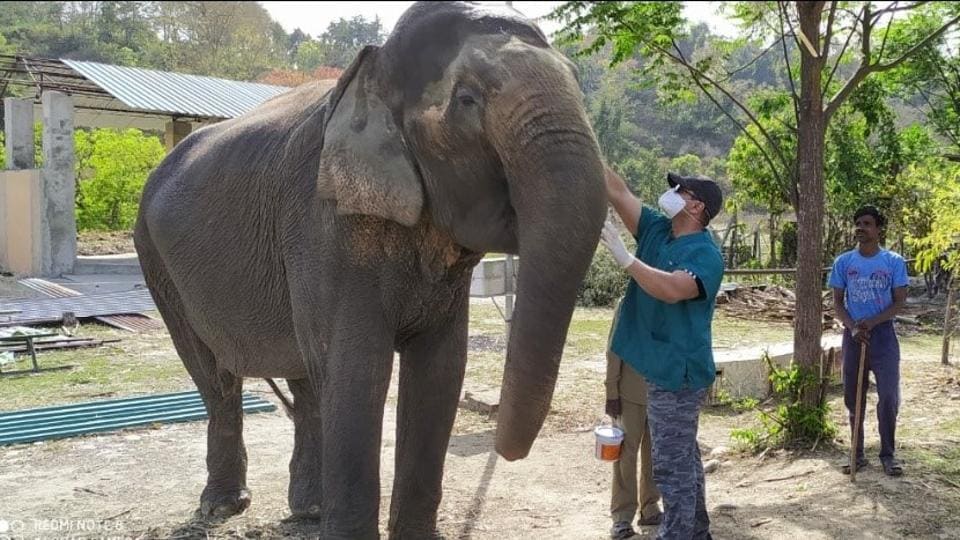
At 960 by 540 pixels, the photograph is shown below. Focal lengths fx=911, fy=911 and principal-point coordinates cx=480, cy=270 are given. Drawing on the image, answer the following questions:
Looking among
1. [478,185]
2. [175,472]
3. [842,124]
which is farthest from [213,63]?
[478,185]

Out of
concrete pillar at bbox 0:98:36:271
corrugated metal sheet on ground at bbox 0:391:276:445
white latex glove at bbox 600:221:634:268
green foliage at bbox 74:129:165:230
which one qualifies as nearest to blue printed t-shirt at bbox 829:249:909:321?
white latex glove at bbox 600:221:634:268

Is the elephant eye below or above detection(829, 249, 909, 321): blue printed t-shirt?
above

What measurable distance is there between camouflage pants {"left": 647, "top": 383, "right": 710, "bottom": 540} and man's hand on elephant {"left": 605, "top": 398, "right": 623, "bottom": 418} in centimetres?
78

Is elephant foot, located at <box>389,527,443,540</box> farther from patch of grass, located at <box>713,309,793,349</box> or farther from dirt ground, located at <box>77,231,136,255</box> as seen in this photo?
dirt ground, located at <box>77,231,136,255</box>

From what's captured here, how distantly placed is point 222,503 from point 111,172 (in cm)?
2380

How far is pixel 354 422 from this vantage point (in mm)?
3648

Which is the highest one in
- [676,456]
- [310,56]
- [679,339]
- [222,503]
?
[310,56]

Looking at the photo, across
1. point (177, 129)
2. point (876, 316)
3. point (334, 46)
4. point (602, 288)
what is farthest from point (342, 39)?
point (876, 316)

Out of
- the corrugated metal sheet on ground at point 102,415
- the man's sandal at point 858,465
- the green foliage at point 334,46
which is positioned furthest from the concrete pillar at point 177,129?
the green foliage at point 334,46

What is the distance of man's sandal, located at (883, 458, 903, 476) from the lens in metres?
5.60

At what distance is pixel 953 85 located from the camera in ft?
46.1

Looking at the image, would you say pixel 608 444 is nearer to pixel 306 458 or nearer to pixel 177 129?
pixel 306 458

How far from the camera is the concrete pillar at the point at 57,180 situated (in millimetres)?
17422

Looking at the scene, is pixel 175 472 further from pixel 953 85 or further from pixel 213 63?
pixel 213 63
